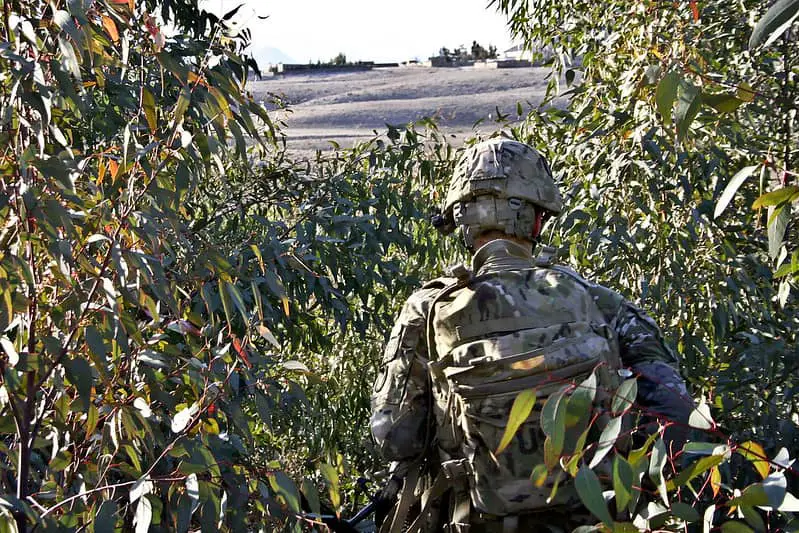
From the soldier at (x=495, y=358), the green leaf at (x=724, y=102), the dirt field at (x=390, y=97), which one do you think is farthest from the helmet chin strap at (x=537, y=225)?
the dirt field at (x=390, y=97)

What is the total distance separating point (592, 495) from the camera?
1107 mm

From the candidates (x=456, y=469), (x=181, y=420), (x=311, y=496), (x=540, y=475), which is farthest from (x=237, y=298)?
(x=456, y=469)

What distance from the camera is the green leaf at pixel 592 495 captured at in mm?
1084

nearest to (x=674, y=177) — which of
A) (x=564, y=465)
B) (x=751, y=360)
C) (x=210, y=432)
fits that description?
(x=751, y=360)

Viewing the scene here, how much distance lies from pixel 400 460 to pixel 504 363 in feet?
1.54

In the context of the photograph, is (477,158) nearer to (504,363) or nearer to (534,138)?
(504,363)

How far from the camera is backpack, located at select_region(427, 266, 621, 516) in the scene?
256 centimetres

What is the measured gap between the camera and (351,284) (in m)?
4.06

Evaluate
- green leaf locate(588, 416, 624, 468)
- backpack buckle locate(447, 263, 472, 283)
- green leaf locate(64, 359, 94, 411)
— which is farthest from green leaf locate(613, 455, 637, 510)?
backpack buckle locate(447, 263, 472, 283)

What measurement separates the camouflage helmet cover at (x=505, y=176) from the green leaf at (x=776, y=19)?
65.5 inches

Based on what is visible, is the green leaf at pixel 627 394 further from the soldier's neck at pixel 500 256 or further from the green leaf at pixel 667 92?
the soldier's neck at pixel 500 256

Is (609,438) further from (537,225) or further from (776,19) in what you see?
(537,225)

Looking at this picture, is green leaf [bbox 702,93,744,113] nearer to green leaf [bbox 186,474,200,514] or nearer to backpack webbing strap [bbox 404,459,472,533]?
green leaf [bbox 186,474,200,514]

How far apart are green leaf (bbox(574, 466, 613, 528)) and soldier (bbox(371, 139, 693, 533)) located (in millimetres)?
1236
